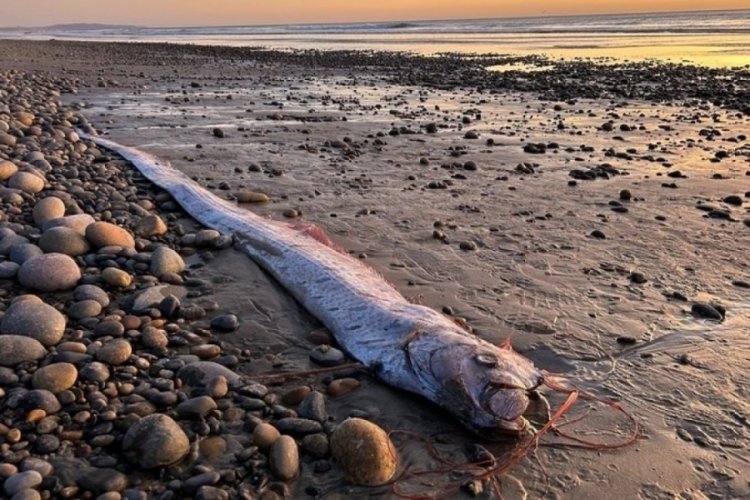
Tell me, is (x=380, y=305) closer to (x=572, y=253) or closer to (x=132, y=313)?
(x=132, y=313)

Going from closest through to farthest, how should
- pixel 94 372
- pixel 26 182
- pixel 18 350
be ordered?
pixel 94 372 → pixel 18 350 → pixel 26 182

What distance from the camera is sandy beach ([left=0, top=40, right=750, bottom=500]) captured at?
10.7 feet

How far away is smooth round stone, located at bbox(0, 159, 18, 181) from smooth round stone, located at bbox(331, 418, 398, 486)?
20.3 ft

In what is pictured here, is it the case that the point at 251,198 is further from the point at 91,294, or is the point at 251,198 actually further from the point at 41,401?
the point at 41,401

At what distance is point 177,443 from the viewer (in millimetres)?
3150

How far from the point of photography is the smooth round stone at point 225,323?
4609mm

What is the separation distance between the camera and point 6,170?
749cm

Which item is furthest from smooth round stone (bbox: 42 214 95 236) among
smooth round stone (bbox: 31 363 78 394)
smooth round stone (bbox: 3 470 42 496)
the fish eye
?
the fish eye

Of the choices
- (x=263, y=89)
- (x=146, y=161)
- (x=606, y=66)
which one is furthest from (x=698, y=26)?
(x=146, y=161)

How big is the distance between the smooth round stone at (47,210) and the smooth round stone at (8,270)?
122 cm

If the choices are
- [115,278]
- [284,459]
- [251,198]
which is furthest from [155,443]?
[251,198]

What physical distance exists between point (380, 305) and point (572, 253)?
2.59 m

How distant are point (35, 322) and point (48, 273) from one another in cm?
95

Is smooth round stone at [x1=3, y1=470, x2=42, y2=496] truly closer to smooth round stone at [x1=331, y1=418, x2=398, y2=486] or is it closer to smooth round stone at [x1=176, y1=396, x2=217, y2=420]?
smooth round stone at [x1=176, y1=396, x2=217, y2=420]
